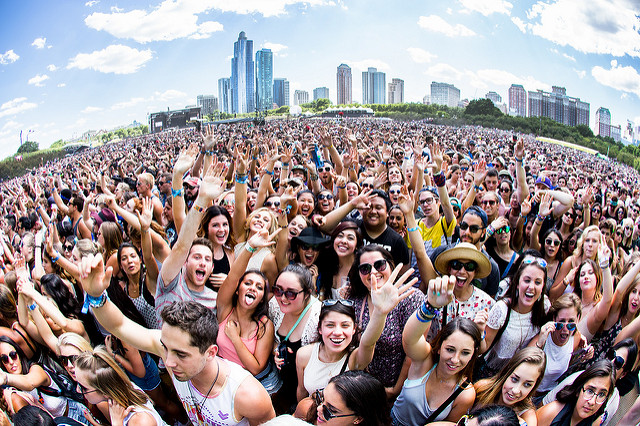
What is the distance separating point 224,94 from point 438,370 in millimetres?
117830

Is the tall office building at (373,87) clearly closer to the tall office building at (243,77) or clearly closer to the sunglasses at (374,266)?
the tall office building at (243,77)

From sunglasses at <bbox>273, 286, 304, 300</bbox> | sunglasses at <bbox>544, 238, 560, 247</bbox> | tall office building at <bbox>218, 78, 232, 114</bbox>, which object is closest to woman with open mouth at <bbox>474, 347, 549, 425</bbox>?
sunglasses at <bbox>273, 286, 304, 300</bbox>

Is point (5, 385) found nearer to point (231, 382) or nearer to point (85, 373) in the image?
point (85, 373)

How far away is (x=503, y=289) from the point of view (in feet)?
10.9

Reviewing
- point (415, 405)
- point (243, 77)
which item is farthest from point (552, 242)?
point (243, 77)

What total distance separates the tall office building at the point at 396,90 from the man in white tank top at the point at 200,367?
124 metres

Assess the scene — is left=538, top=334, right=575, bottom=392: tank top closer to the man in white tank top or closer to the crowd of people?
the crowd of people

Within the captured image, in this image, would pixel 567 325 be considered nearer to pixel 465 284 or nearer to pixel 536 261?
pixel 536 261

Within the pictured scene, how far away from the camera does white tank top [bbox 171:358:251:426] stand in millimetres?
2010

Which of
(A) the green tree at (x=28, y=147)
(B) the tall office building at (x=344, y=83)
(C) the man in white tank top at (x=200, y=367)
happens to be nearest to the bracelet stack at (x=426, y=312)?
(C) the man in white tank top at (x=200, y=367)

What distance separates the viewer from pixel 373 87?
124375mm

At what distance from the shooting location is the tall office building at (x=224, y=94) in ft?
363

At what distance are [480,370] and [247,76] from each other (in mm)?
123448

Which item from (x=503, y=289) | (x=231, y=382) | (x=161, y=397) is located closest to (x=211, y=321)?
(x=231, y=382)
